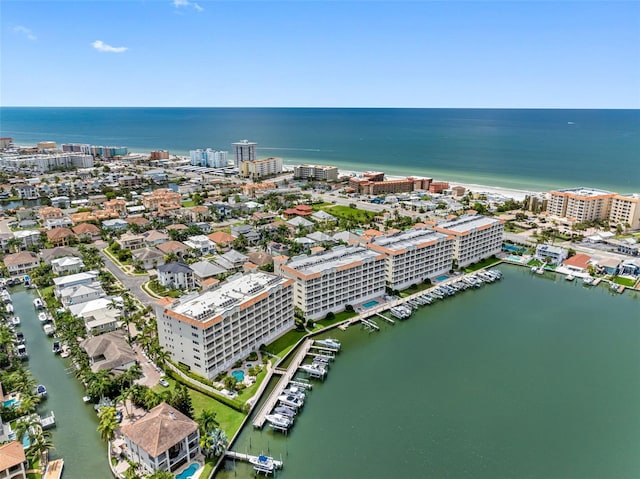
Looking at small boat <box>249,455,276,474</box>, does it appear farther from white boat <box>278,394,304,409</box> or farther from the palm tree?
the palm tree

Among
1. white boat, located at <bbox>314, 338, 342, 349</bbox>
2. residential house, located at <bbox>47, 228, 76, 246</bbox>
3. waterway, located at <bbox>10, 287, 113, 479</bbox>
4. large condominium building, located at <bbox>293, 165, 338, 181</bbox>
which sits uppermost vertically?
large condominium building, located at <bbox>293, 165, 338, 181</bbox>

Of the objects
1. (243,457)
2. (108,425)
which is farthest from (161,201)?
(243,457)

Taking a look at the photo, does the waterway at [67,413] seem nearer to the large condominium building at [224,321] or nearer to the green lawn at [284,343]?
the large condominium building at [224,321]

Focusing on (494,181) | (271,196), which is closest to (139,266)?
Result: (271,196)

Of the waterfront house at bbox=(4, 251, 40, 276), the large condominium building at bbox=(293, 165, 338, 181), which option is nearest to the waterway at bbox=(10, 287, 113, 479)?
the waterfront house at bbox=(4, 251, 40, 276)

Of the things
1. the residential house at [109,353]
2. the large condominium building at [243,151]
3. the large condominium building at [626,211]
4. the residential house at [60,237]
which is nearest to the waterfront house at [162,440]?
the residential house at [109,353]

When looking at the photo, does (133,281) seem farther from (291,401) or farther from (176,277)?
(291,401)
